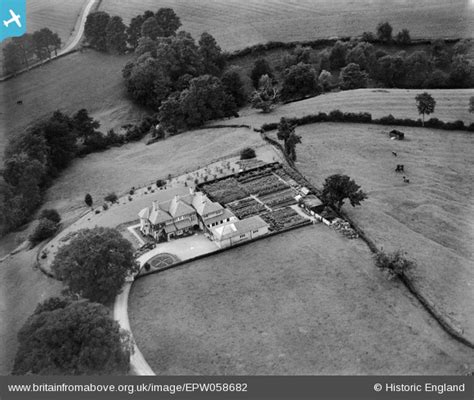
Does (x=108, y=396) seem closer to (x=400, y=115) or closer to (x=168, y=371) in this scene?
(x=168, y=371)

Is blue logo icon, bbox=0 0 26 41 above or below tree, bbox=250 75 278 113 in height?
above

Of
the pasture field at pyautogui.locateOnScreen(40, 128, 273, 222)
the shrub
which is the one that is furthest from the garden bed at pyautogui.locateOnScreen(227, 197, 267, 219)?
the shrub

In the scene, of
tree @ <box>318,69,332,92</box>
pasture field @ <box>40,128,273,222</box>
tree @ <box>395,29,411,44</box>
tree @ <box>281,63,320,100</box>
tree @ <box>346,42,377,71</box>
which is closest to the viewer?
pasture field @ <box>40,128,273,222</box>

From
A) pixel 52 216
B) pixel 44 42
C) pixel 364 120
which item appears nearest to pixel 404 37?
pixel 364 120

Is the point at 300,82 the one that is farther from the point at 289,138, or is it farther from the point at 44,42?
the point at 44,42

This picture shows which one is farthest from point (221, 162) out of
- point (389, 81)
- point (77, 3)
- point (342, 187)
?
point (77, 3)
